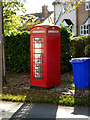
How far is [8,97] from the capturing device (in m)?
7.10

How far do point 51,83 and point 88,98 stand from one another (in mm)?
1939

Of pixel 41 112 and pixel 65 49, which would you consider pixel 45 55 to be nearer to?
pixel 41 112

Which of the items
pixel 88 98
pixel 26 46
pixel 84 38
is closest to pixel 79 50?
pixel 84 38

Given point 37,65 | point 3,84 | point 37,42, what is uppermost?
point 37,42

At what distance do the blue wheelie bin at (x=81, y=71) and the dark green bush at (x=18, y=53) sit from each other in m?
3.97

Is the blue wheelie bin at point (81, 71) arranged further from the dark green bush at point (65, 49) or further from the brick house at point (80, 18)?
the brick house at point (80, 18)

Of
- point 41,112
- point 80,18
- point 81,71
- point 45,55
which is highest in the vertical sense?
point 80,18

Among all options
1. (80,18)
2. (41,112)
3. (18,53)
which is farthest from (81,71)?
(80,18)

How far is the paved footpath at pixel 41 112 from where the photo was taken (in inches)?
211

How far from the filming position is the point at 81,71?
25.3 feet

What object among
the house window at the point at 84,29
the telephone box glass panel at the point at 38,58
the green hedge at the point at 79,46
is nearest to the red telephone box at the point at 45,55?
the telephone box glass panel at the point at 38,58

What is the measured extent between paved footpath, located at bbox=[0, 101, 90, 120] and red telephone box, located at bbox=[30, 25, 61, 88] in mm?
1892

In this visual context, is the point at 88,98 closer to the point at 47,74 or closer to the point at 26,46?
the point at 47,74

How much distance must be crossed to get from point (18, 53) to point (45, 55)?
395cm
